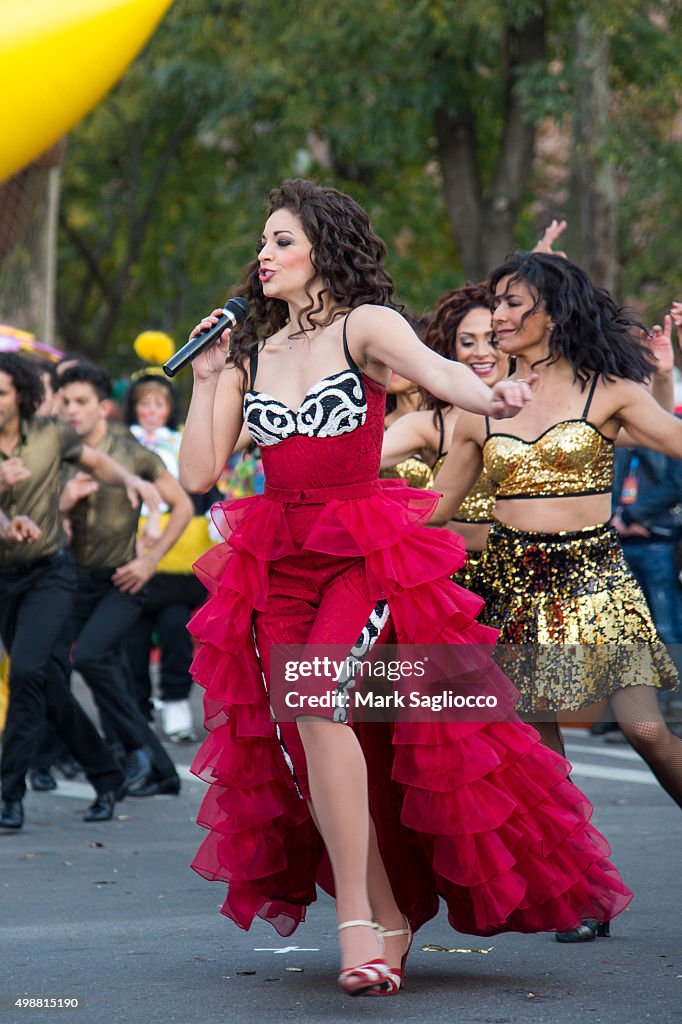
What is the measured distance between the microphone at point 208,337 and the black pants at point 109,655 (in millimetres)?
3752

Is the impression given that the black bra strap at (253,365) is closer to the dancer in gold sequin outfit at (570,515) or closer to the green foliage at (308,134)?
the dancer in gold sequin outfit at (570,515)

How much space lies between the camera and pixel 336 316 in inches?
193

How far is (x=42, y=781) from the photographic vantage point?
9102 mm

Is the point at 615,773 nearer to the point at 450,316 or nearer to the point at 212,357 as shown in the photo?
the point at 450,316

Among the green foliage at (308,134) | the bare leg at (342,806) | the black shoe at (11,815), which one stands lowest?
the black shoe at (11,815)

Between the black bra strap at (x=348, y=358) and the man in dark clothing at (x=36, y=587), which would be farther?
the man in dark clothing at (x=36, y=587)

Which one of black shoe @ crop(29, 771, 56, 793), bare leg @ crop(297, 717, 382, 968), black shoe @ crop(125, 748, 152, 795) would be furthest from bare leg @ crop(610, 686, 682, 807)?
black shoe @ crop(29, 771, 56, 793)

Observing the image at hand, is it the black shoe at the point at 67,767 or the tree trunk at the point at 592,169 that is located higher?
the tree trunk at the point at 592,169

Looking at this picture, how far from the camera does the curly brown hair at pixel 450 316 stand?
23.3 feet

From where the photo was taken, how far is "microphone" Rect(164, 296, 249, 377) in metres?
4.63

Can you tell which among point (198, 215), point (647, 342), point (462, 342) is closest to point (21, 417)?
point (462, 342)

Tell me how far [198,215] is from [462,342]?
22625 millimetres

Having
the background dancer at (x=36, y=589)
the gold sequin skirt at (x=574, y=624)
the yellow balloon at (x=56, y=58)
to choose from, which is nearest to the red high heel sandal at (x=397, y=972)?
the gold sequin skirt at (x=574, y=624)

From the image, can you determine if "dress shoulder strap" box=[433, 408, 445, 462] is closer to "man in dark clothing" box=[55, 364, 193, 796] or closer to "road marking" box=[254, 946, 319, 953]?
"man in dark clothing" box=[55, 364, 193, 796]
